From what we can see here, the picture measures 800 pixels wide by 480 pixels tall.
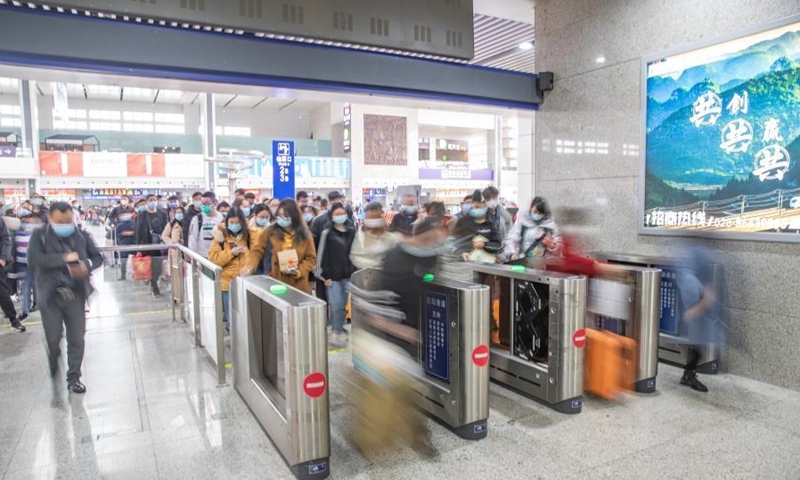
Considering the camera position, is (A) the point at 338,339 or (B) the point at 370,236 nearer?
(B) the point at 370,236

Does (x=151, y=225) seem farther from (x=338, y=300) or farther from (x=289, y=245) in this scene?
(x=289, y=245)

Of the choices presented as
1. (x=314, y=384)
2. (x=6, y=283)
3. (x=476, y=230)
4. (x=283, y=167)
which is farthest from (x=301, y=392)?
(x=283, y=167)

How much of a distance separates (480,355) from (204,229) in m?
4.68

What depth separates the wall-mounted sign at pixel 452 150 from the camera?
3191cm

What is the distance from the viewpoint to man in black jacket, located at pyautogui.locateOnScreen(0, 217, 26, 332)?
607cm

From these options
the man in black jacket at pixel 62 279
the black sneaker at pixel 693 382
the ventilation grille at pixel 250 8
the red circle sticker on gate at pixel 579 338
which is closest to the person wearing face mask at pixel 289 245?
the man in black jacket at pixel 62 279

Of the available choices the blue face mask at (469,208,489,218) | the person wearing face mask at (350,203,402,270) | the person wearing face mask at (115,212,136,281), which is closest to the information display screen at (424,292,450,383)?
the person wearing face mask at (350,203,402,270)

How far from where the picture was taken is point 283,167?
30.5ft

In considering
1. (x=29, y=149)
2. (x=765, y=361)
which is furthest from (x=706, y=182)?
(x=29, y=149)

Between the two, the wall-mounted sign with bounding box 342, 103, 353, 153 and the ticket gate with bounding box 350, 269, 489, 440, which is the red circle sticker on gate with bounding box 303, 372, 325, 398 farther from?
the wall-mounted sign with bounding box 342, 103, 353, 153

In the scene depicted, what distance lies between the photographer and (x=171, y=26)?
14.3 feet

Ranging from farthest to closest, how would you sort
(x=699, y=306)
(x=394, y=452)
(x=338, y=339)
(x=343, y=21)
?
(x=338, y=339) < (x=343, y=21) < (x=699, y=306) < (x=394, y=452)

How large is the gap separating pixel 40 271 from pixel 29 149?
19409 mm

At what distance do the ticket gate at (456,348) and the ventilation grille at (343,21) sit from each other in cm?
241
